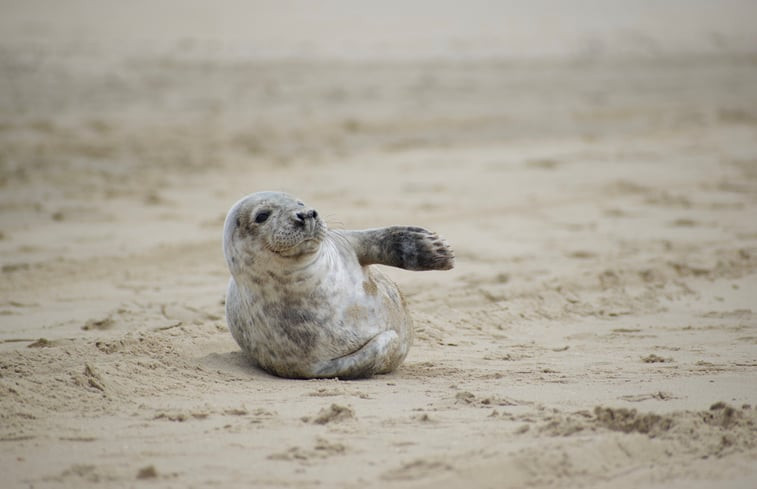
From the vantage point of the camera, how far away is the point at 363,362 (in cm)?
466

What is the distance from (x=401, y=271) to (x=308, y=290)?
293 centimetres

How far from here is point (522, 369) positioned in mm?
4875

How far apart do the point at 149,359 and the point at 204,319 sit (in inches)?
46.3

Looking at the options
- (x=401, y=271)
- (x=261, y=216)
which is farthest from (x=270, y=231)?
(x=401, y=271)

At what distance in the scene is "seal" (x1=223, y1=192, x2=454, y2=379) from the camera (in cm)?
452

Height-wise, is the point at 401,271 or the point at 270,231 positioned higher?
the point at 270,231

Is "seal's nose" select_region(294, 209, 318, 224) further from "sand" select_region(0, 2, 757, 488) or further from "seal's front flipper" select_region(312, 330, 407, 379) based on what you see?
"seal's front flipper" select_region(312, 330, 407, 379)

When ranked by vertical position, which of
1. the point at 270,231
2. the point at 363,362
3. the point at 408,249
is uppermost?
the point at 270,231

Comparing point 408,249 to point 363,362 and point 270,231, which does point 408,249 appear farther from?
point 270,231

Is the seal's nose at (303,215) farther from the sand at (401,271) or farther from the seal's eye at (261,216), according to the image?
the sand at (401,271)

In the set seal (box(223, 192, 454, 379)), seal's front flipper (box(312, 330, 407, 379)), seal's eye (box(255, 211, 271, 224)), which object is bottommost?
seal's front flipper (box(312, 330, 407, 379))

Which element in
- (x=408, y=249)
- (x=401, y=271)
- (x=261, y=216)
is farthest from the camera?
(x=401, y=271)

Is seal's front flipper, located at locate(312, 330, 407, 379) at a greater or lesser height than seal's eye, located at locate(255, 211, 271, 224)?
lesser

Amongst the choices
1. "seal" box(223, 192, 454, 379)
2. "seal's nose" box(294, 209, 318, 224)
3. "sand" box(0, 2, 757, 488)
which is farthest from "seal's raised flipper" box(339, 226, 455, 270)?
"seal's nose" box(294, 209, 318, 224)
